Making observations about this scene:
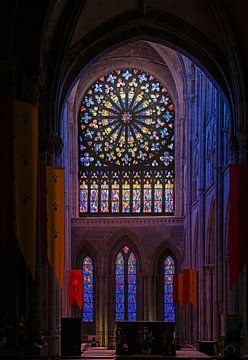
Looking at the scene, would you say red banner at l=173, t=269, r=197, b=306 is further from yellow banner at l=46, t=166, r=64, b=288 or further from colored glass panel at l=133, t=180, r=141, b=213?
yellow banner at l=46, t=166, r=64, b=288

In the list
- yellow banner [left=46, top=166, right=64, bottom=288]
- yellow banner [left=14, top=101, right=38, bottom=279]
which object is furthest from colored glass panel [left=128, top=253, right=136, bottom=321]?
yellow banner [left=14, top=101, right=38, bottom=279]

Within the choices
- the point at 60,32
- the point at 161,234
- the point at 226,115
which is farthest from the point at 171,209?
the point at 60,32

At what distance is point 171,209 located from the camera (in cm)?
4291

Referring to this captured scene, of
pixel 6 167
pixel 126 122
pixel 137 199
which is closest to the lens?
pixel 6 167

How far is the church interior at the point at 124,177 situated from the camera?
60.9ft

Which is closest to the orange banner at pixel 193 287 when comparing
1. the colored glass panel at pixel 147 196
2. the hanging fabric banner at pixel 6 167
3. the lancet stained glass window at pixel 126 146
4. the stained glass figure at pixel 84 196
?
the lancet stained glass window at pixel 126 146

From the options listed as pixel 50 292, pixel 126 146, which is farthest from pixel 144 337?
pixel 126 146

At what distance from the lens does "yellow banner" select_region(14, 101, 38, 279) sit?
17.2m

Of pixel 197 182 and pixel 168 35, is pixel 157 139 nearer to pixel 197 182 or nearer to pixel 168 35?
pixel 197 182

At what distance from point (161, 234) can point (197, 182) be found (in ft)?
18.8

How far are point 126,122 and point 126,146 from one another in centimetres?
134

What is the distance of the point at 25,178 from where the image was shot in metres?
17.3

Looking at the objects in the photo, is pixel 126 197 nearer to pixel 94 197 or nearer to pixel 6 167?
pixel 94 197

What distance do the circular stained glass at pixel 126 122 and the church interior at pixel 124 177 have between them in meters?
0.06
